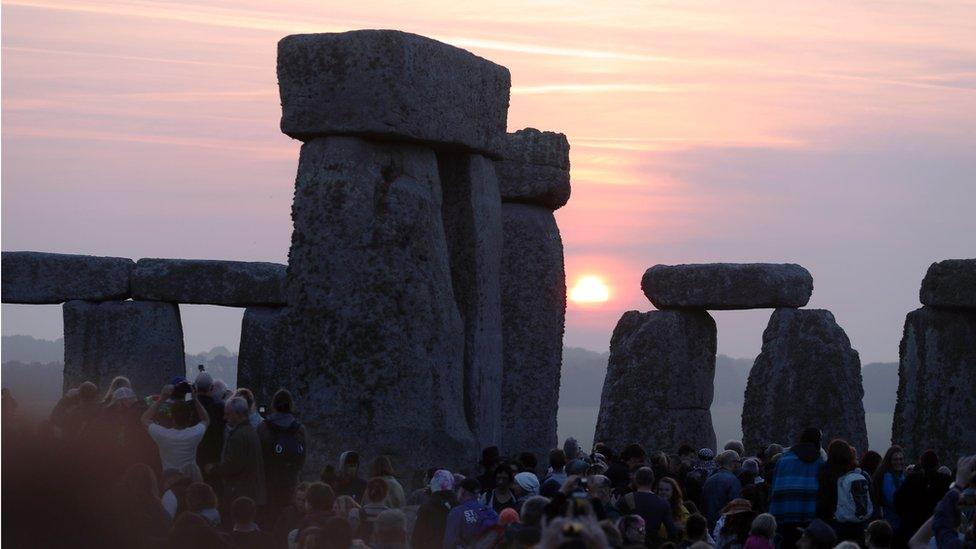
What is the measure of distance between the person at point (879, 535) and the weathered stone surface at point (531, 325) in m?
7.95

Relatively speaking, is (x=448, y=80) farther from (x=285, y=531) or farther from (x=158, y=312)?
(x=158, y=312)

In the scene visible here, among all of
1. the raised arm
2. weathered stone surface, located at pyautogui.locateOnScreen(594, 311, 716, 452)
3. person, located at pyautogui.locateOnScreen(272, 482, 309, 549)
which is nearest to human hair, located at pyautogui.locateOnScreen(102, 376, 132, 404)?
the raised arm

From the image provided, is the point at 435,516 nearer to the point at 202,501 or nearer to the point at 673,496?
the point at 202,501

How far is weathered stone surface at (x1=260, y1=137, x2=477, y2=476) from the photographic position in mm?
11812

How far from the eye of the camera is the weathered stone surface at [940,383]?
1936 centimetres

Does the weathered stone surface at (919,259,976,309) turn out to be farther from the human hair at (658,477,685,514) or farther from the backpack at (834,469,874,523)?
the human hair at (658,477,685,514)

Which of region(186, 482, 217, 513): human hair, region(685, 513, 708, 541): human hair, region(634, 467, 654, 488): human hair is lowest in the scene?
region(685, 513, 708, 541): human hair

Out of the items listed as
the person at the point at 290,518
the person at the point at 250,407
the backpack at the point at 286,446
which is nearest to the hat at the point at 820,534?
the person at the point at 290,518

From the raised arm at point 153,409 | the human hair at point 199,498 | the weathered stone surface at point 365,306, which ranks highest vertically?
the weathered stone surface at point 365,306

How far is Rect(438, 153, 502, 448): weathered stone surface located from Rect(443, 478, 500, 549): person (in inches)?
123

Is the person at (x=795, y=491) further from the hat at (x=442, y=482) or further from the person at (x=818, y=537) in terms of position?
the hat at (x=442, y=482)

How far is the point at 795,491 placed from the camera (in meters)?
10.9

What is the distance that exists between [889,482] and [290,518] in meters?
3.78

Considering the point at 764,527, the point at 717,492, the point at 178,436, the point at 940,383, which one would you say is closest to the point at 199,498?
the point at 178,436
